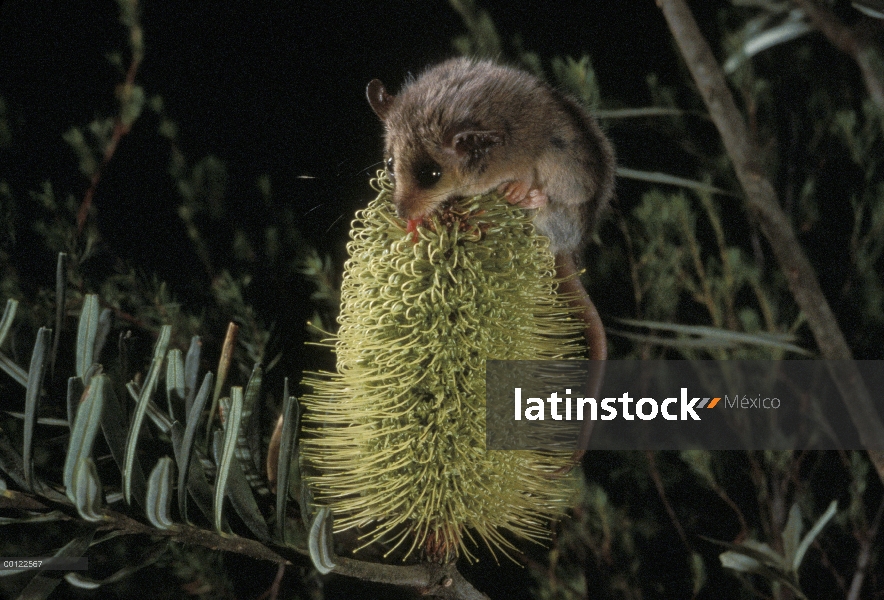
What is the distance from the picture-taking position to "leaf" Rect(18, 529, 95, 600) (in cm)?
40

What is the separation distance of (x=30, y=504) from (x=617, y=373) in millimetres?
611

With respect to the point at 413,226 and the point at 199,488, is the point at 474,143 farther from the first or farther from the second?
the point at 199,488

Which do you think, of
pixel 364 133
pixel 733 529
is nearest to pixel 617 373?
pixel 733 529

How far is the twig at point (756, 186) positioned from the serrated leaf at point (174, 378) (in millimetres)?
528

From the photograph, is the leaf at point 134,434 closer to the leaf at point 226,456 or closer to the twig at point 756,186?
the leaf at point 226,456

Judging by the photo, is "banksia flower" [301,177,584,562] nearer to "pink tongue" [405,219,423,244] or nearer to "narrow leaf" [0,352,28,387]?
"pink tongue" [405,219,423,244]

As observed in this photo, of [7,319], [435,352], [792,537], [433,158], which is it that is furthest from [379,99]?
[792,537]

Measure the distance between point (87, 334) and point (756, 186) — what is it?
0.59m

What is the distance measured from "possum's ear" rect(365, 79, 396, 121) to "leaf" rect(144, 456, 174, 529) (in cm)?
36

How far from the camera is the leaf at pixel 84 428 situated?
0.39m

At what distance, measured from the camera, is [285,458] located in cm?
44

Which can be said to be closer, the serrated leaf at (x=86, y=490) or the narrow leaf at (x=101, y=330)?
the serrated leaf at (x=86, y=490)

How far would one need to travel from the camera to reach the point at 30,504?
1.36 ft

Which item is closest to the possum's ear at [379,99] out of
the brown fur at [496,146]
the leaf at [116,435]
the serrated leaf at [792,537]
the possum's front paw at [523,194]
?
the brown fur at [496,146]
